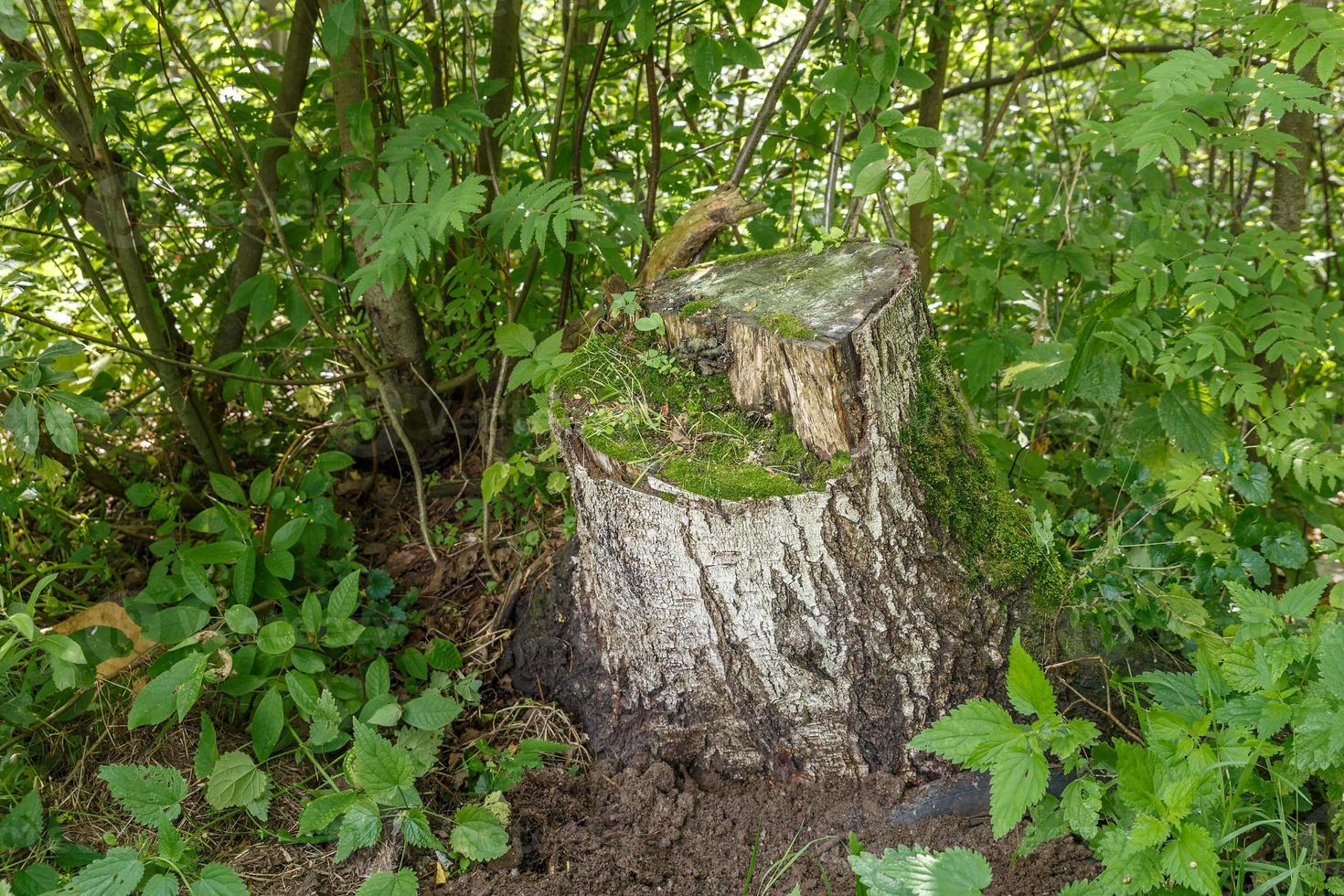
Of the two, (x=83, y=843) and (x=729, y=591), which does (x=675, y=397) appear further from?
(x=83, y=843)

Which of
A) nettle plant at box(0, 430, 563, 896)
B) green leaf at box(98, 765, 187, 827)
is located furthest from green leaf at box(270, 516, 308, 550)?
green leaf at box(98, 765, 187, 827)

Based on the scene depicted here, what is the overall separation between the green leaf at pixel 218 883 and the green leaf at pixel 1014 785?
1394mm

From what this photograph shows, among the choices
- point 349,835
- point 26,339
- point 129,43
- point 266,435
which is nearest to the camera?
point 349,835

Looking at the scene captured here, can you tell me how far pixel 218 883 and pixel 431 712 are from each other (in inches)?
21.6

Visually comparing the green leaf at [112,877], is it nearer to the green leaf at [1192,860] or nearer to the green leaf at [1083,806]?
the green leaf at [1083,806]

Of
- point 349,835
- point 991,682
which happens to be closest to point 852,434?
point 991,682

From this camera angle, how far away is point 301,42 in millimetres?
3170

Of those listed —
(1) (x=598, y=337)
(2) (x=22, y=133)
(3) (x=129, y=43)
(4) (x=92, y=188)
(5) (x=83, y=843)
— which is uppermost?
(3) (x=129, y=43)

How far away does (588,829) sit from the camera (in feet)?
6.86

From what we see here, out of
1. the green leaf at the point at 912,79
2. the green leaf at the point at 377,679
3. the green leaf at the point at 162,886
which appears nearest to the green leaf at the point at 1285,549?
the green leaf at the point at 912,79

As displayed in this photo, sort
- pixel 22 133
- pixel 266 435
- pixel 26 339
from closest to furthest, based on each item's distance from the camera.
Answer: pixel 22 133
pixel 26 339
pixel 266 435

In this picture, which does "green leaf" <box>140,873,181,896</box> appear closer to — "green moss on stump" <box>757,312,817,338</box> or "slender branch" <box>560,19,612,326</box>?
"green moss on stump" <box>757,312,817,338</box>

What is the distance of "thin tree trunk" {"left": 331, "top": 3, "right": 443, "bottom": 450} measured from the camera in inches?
111

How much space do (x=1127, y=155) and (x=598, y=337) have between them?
7.10 ft
